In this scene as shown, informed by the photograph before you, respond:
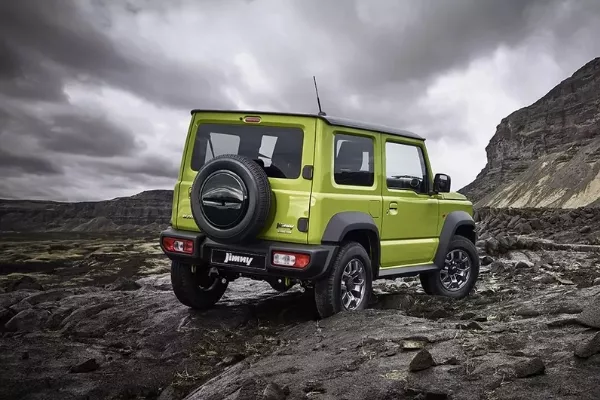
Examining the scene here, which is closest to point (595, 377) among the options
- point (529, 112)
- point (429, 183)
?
point (429, 183)

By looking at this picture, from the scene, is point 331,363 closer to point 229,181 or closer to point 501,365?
point 501,365

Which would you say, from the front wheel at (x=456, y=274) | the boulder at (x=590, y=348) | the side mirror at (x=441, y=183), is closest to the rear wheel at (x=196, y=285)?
the front wheel at (x=456, y=274)

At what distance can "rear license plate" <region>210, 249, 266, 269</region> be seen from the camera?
5.62 metres

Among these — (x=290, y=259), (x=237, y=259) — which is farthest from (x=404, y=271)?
(x=237, y=259)

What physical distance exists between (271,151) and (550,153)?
9226cm

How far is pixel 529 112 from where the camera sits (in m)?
102

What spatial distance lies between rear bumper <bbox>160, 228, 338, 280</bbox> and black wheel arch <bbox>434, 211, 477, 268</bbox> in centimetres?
245

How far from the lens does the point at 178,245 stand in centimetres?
605

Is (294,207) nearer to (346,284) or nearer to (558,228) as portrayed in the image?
(346,284)

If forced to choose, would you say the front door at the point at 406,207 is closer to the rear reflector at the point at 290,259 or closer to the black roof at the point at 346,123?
the black roof at the point at 346,123

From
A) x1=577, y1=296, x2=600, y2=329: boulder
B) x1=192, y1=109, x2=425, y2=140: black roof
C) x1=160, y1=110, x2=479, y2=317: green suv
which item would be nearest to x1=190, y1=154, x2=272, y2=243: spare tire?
x1=160, y1=110, x2=479, y2=317: green suv

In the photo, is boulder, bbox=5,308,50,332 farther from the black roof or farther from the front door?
the front door

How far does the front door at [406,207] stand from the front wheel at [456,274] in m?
0.46

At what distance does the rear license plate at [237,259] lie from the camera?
5.62 m
